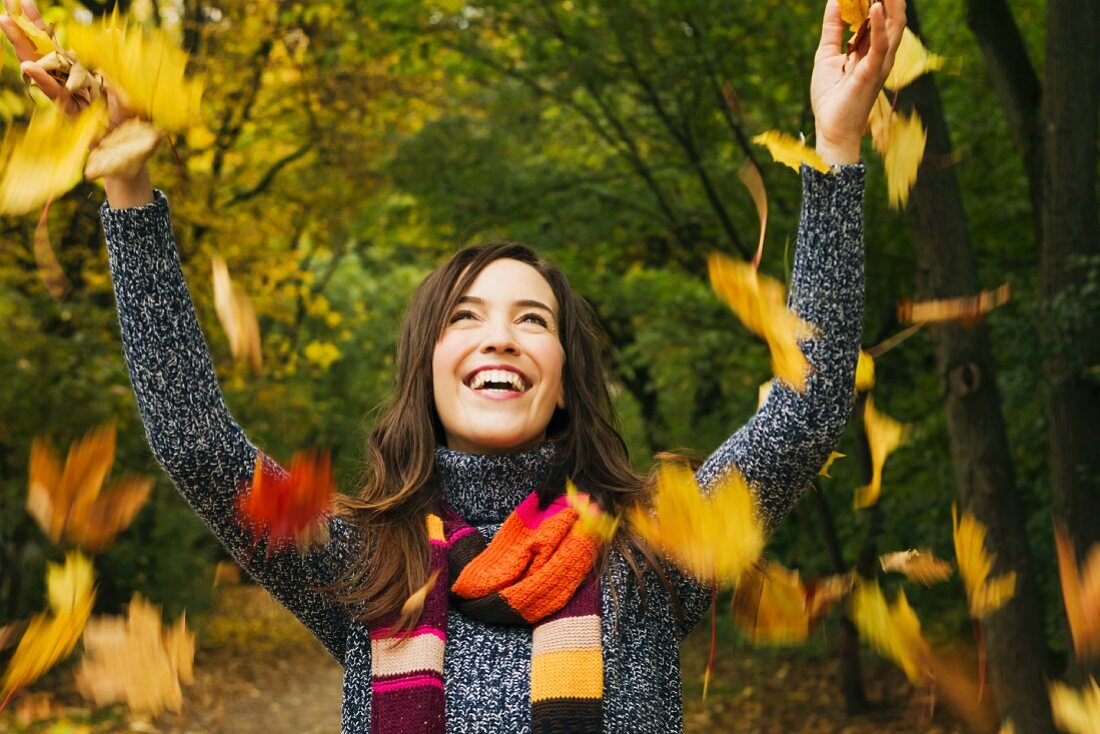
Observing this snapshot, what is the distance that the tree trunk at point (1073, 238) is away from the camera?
5.80 metres

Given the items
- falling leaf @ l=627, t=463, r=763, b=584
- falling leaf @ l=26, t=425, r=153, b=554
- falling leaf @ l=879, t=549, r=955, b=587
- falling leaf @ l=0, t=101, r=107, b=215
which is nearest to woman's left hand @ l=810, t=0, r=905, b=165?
falling leaf @ l=627, t=463, r=763, b=584

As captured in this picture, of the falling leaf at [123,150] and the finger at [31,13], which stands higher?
the finger at [31,13]

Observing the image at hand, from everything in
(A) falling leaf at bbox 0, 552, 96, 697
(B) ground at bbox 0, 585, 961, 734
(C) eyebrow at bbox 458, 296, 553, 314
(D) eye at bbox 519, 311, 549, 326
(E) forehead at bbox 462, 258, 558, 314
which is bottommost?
(A) falling leaf at bbox 0, 552, 96, 697

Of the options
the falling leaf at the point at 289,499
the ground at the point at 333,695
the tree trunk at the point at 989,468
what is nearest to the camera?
the falling leaf at the point at 289,499

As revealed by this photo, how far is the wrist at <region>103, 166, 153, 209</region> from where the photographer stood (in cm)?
176

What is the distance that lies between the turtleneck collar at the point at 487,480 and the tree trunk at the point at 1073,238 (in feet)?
13.9

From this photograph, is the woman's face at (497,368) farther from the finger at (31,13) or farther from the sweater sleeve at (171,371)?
the finger at (31,13)

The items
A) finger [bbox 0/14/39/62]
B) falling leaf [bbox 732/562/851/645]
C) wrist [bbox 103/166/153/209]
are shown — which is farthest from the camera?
falling leaf [bbox 732/562/851/645]

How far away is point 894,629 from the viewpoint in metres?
2.16

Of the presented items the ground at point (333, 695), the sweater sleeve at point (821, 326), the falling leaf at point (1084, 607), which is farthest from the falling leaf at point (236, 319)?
the ground at point (333, 695)

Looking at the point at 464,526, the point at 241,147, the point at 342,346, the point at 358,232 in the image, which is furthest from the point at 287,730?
the point at 342,346

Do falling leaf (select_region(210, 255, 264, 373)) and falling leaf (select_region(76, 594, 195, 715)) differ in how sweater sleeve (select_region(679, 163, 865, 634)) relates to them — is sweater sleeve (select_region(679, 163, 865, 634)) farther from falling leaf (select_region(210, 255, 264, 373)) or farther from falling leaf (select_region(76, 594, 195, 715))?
falling leaf (select_region(76, 594, 195, 715))

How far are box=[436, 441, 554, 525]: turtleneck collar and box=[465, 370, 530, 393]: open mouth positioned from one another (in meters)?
0.11

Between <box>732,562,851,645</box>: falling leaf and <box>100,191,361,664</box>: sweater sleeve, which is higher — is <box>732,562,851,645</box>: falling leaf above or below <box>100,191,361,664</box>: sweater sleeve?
below
